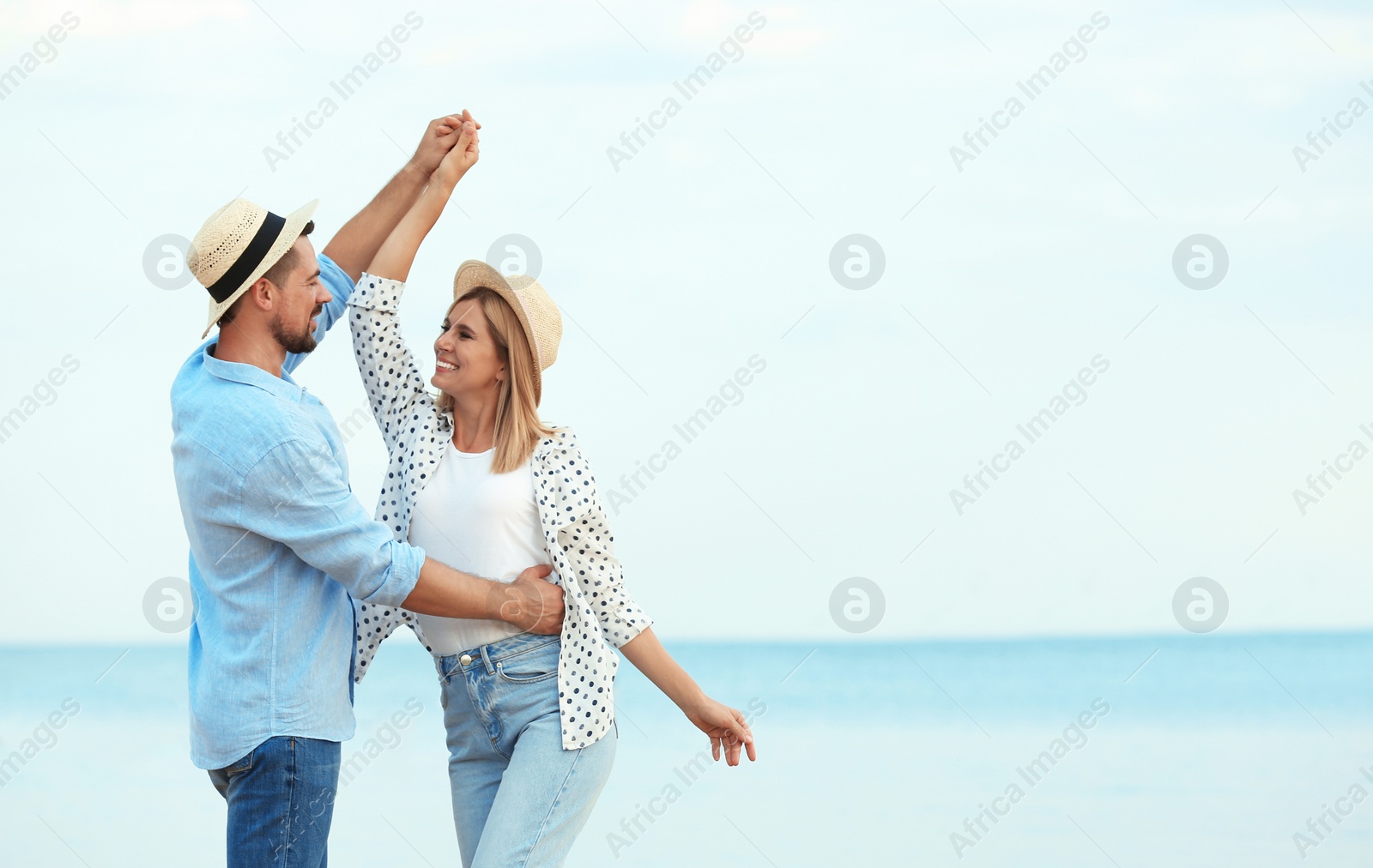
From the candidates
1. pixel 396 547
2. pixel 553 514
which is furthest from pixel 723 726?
pixel 396 547

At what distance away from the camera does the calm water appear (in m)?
5.36

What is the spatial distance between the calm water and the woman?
290 cm

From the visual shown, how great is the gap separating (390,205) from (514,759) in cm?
113

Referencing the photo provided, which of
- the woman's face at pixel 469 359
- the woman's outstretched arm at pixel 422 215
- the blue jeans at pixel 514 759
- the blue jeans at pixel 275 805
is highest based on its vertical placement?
the woman's outstretched arm at pixel 422 215

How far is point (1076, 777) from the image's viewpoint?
669 cm

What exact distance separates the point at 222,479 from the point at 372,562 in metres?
0.28

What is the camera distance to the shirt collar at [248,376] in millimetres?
2199

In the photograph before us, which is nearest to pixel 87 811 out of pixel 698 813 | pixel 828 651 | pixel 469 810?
pixel 698 813

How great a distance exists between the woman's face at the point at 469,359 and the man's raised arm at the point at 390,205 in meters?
0.27

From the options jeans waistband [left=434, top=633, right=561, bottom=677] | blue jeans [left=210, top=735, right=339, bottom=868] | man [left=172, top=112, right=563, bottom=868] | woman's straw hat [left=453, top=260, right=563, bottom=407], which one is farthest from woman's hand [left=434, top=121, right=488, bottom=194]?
blue jeans [left=210, top=735, right=339, bottom=868]

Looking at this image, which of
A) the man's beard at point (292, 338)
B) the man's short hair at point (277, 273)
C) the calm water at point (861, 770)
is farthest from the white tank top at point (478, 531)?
the calm water at point (861, 770)

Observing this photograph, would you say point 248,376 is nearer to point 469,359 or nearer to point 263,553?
point 263,553

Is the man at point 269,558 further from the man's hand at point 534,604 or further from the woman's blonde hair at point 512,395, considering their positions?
the woman's blonde hair at point 512,395

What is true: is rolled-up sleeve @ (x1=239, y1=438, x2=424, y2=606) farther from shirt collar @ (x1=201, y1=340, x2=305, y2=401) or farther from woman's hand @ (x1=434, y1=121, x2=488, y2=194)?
woman's hand @ (x1=434, y1=121, x2=488, y2=194)
